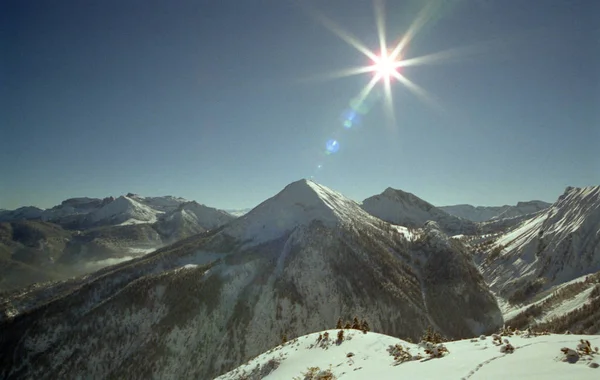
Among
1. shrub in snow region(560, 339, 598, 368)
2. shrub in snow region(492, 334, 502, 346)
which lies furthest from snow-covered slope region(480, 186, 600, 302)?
shrub in snow region(560, 339, 598, 368)

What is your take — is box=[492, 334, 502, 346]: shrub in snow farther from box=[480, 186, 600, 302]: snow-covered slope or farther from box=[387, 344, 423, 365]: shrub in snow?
box=[480, 186, 600, 302]: snow-covered slope

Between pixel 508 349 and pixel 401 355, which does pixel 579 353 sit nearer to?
pixel 508 349

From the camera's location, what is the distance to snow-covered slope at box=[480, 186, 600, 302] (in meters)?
85.8

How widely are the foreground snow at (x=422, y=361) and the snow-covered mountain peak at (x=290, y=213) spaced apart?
223ft

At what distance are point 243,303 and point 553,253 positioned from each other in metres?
91.6

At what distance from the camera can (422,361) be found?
1360 cm

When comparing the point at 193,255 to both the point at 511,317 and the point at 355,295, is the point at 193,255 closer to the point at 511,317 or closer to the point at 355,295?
the point at 355,295

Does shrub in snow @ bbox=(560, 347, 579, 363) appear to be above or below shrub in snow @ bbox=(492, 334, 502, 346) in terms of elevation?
above

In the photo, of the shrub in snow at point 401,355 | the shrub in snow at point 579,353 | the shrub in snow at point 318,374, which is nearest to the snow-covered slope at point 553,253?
the shrub in snow at point 401,355

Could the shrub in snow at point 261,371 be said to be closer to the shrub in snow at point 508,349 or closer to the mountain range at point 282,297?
the shrub in snow at point 508,349

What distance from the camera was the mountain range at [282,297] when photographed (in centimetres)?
6600

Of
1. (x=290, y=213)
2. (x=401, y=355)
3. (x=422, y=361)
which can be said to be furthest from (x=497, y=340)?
(x=290, y=213)

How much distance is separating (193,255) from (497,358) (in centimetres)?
9369

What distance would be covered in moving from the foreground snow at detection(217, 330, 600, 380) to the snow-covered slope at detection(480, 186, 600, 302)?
8726cm
